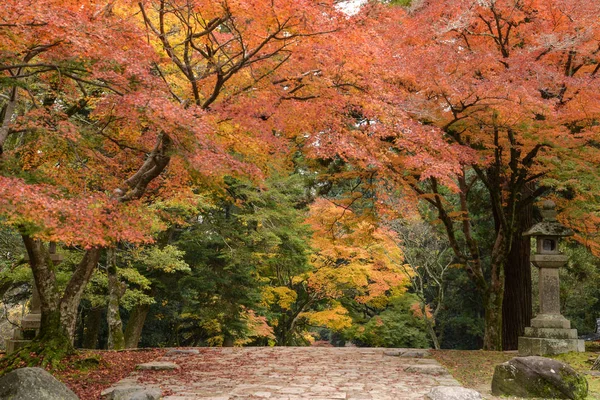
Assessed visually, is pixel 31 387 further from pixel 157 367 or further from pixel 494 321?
pixel 494 321

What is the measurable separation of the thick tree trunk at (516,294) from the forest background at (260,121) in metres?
0.04

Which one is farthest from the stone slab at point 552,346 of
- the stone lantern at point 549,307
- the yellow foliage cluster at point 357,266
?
the yellow foliage cluster at point 357,266

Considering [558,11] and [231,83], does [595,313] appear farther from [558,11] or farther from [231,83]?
[231,83]

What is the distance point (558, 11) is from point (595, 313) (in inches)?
676

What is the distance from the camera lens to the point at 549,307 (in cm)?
1080

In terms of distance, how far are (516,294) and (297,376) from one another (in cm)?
682

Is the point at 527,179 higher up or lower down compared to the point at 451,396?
higher up

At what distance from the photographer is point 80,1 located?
299 inches

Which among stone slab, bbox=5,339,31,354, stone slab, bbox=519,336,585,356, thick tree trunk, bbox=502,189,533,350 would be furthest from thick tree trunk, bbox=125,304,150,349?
stone slab, bbox=519,336,585,356

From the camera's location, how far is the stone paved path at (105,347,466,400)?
23.4 feet

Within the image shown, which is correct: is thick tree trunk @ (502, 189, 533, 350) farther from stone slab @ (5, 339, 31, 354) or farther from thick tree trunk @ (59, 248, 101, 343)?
stone slab @ (5, 339, 31, 354)

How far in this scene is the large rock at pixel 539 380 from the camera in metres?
6.72

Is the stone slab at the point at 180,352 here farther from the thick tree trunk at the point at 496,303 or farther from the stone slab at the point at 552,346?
the stone slab at the point at 552,346

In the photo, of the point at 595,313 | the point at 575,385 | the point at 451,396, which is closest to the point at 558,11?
the point at 575,385
